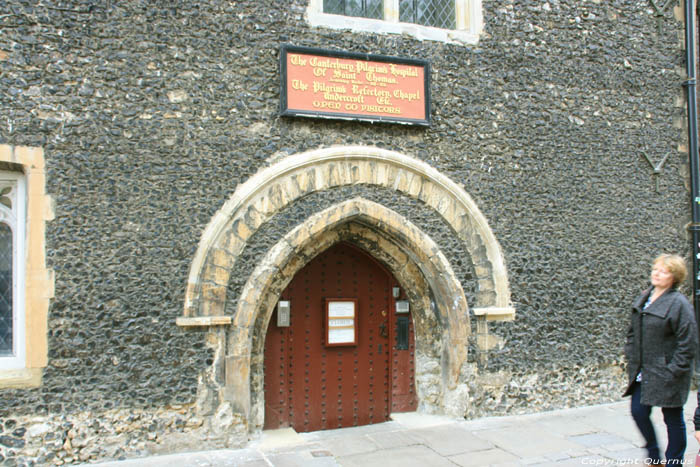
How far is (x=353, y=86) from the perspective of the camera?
582cm

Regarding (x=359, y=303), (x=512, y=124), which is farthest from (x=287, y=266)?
(x=512, y=124)

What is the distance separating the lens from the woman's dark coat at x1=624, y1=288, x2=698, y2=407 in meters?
3.87

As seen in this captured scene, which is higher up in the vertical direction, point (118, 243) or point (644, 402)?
point (118, 243)

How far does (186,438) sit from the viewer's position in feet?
16.8

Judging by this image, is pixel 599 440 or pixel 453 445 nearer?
pixel 453 445

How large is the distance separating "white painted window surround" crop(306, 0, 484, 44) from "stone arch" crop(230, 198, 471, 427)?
174 cm

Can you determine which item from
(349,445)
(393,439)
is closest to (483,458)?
(393,439)

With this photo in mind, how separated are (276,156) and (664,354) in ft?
11.6

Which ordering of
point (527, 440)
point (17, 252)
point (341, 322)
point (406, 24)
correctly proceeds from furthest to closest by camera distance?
1. point (341, 322)
2. point (406, 24)
3. point (527, 440)
4. point (17, 252)

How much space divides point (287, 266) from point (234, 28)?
225 cm

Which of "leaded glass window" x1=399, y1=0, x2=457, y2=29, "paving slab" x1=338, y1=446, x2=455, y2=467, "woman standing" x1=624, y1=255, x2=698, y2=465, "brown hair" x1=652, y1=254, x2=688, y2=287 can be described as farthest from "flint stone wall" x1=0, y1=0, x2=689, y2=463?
"brown hair" x1=652, y1=254, x2=688, y2=287

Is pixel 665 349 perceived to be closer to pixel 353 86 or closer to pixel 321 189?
pixel 321 189

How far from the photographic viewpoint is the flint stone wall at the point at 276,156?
16.1 ft

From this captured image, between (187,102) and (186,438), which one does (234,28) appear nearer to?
(187,102)
